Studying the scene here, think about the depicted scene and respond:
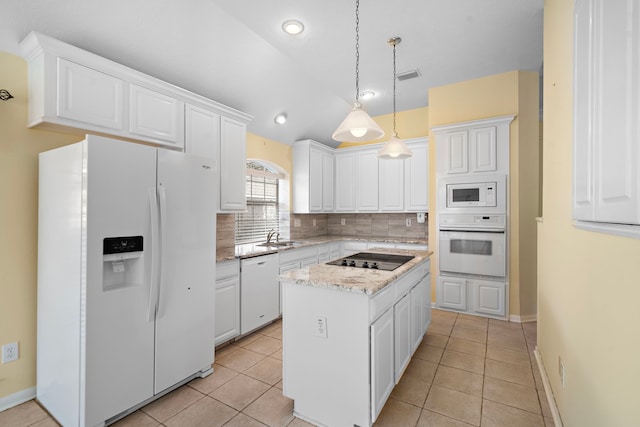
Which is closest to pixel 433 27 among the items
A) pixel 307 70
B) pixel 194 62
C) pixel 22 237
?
pixel 307 70

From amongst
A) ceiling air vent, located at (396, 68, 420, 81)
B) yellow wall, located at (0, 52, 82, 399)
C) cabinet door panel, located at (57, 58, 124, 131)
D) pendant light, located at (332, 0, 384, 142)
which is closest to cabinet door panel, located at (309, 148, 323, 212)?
ceiling air vent, located at (396, 68, 420, 81)

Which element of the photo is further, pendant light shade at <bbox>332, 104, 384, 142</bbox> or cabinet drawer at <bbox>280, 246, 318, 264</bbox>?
cabinet drawer at <bbox>280, 246, 318, 264</bbox>

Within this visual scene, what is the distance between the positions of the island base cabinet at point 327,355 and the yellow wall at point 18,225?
6.28ft

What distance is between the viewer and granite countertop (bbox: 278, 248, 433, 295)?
1.79m

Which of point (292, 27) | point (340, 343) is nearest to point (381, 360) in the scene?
point (340, 343)

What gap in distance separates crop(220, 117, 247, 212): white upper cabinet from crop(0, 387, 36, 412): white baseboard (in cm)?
205

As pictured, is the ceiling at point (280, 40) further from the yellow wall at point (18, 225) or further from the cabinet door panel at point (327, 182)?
the cabinet door panel at point (327, 182)

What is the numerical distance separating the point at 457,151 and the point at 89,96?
3926 mm

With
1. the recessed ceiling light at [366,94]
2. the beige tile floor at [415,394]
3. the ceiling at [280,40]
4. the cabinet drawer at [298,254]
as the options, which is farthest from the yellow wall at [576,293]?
the cabinet drawer at [298,254]

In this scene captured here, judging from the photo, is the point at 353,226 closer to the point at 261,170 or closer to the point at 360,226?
the point at 360,226

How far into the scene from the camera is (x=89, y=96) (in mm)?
2217

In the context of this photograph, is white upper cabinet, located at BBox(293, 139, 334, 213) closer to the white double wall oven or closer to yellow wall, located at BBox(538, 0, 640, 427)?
the white double wall oven

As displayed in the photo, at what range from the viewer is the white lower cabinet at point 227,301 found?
2.91 m

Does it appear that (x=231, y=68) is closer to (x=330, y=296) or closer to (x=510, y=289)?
(x=330, y=296)
